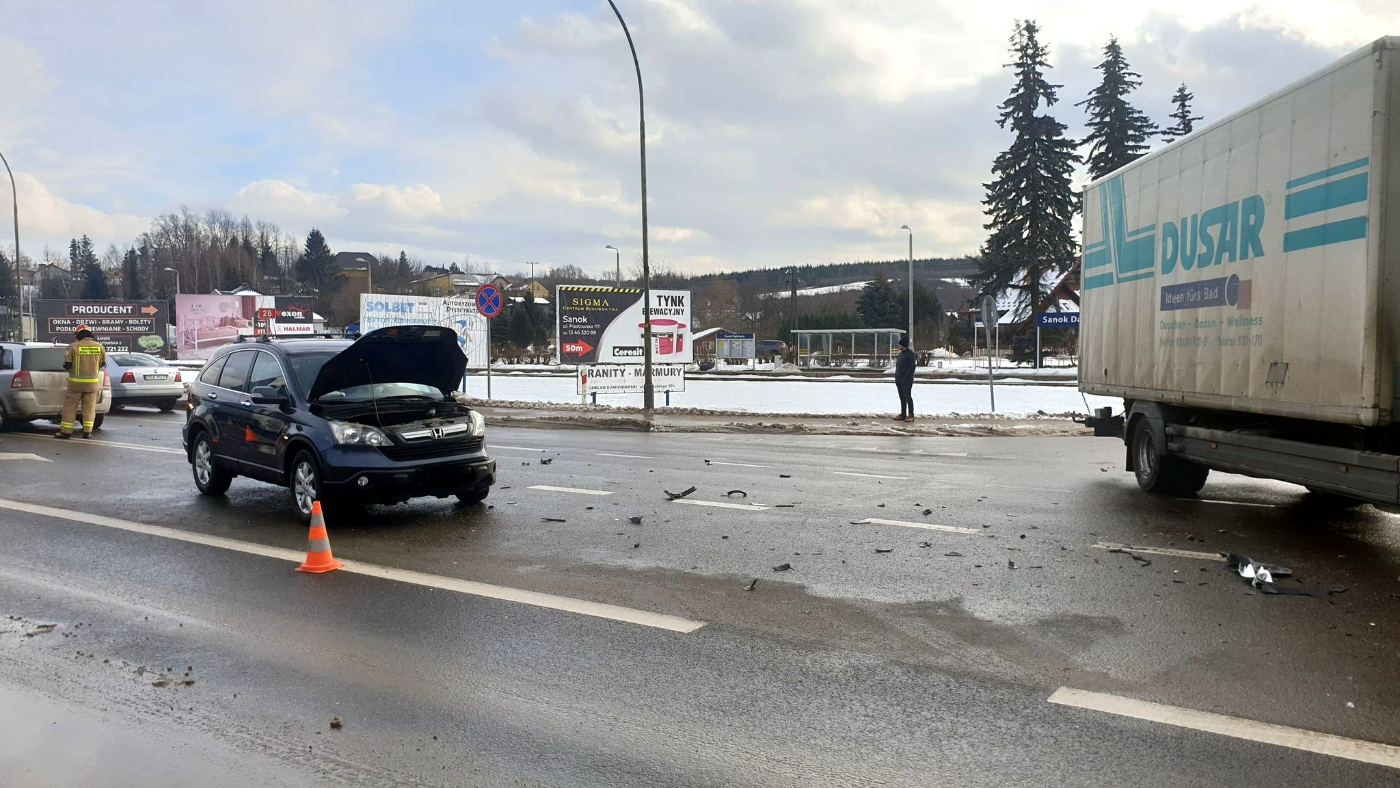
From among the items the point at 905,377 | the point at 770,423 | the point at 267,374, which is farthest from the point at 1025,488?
the point at 905,377

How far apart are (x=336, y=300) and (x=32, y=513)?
355 feet

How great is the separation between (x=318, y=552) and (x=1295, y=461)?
25.1 feet

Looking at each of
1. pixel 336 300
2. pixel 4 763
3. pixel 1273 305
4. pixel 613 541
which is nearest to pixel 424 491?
pixel 613 541

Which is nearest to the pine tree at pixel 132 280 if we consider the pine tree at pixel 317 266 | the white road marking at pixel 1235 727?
the pine tree at pixel 317 266

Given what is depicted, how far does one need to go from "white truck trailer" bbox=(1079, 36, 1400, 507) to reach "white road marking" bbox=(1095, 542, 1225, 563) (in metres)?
1.09

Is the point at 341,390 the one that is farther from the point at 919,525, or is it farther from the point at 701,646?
the point at 919,525

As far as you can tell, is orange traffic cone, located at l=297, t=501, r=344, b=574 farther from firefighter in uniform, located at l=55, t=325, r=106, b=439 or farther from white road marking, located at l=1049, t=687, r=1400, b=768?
firefighter in uniform, located at l=55, t=325, r=106, b=439

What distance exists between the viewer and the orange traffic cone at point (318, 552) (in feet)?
23.3

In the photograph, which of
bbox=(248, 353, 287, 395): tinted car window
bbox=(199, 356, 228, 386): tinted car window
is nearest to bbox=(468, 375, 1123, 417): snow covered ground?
bbox=(199, 356, 228, 386): tinted car window

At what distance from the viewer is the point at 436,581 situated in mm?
6816

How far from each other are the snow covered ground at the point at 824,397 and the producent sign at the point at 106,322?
35.4 metres

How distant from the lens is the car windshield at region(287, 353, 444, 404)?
29.7 ft

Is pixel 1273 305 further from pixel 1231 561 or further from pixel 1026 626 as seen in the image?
pixel 1026 626

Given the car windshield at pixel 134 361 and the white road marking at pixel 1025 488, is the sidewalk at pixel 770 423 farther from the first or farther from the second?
the car windshield at pixel 134 361
